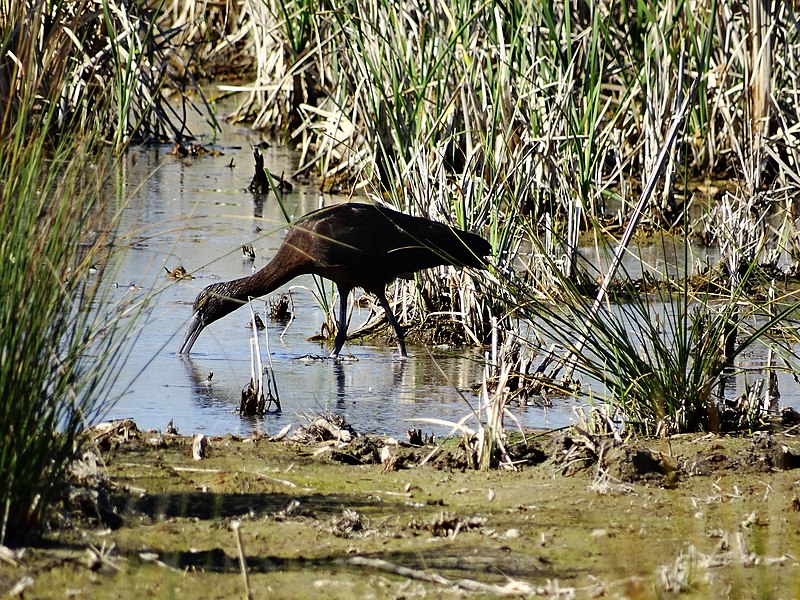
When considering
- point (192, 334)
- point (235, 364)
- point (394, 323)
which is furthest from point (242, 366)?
point (394, 323)

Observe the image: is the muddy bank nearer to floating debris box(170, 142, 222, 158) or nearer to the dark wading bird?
the dark wading bird

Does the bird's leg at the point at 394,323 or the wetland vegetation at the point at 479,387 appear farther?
the bird's leg at the point at 394,323

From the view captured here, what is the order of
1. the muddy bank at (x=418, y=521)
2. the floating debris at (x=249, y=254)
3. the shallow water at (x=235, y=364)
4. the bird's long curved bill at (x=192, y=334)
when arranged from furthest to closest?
1. the floating debris at (x=249, y=254)
2. the bird's long curved bill at (x=192, y=334)
3. the shallow water at (x=235, y=364)
4. the muddy bank at (x=418, y=521)

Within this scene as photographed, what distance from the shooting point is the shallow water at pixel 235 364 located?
504 centimetres

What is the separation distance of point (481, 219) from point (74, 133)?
345cm

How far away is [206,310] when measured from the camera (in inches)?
253

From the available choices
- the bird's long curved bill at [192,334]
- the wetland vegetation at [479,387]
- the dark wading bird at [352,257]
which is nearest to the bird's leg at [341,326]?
the dark wading bird at [352,257]

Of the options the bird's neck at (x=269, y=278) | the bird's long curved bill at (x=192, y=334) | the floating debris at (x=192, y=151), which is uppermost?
the floating debris at (x=192, y=151)

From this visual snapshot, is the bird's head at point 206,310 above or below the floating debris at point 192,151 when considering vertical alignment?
→ below

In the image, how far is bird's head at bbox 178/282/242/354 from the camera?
6.27 metres

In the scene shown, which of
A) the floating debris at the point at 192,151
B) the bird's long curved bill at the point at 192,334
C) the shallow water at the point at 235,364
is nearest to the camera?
the shallow water at the point at 235,364

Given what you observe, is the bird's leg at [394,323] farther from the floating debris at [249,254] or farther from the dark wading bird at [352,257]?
the floating debris at [249,254]

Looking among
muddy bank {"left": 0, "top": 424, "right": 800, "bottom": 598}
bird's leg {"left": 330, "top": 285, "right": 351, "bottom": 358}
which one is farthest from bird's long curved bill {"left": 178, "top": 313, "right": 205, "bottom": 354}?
muddy bank {"left": 0, "top": 424, "right": 800, "bottom": 598}

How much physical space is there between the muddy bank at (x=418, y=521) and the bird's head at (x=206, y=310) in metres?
1.80
